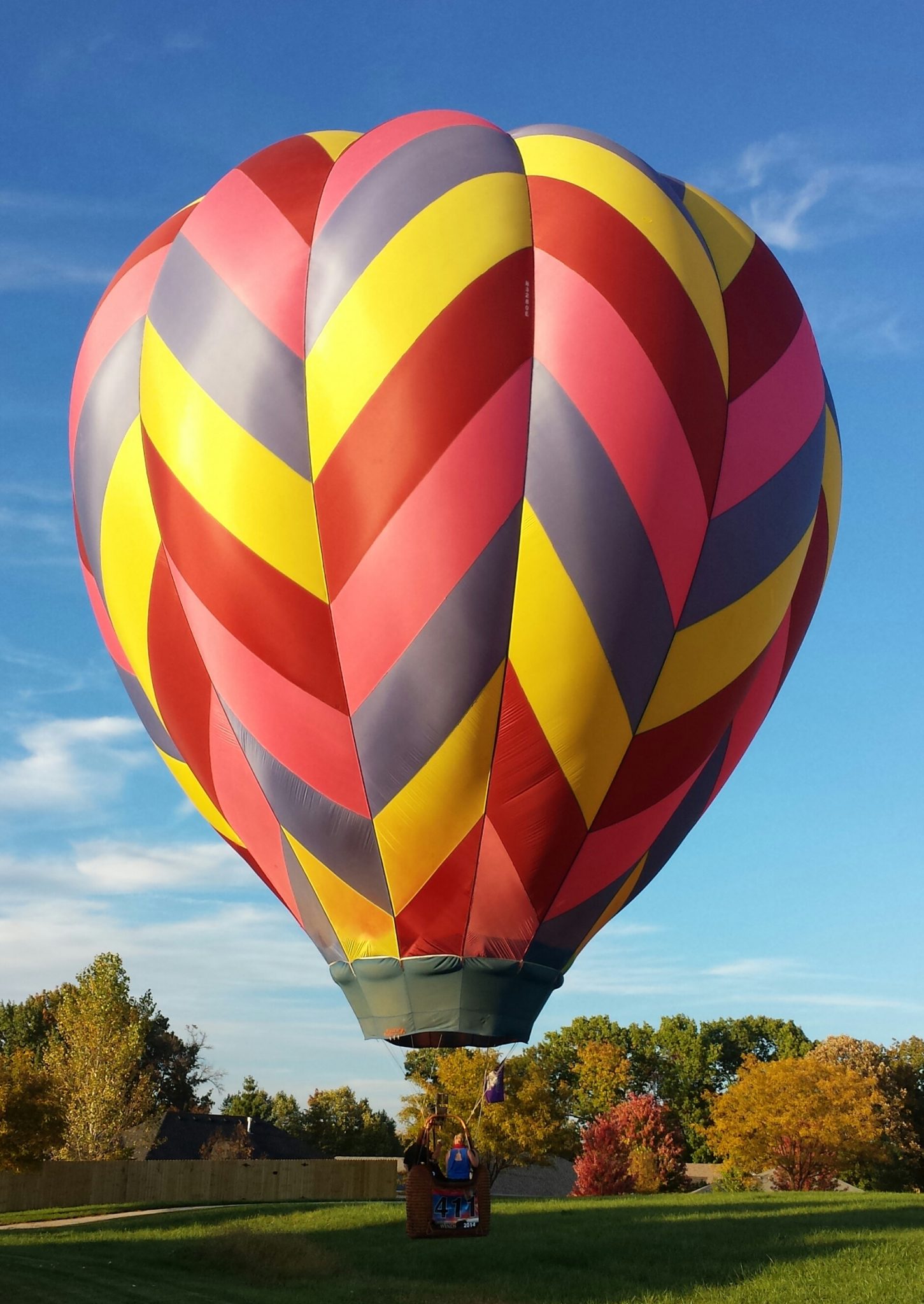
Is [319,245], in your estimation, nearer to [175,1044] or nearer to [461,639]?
[461,639]

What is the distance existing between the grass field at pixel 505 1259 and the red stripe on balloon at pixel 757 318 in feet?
31.1

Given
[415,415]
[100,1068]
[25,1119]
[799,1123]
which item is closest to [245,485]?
[415,415]

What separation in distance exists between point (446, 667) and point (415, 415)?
198 centimetres

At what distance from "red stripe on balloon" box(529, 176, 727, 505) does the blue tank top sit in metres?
5.67

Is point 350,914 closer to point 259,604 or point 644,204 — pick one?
point 259,604

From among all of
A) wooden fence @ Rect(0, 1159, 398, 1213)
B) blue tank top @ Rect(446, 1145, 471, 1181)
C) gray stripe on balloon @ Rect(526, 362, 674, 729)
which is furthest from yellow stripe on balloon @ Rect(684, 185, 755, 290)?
wooden fence @ Rect(0, 1159, 398, 1213)

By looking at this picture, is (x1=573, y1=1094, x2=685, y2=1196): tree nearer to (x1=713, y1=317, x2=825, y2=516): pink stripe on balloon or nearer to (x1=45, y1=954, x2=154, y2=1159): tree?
(x1=45, y1=954, x2=154, y2=1159): tree

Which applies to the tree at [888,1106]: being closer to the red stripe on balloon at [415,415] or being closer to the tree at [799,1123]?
the tree at [799,1123]

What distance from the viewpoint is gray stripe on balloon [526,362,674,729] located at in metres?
10.0

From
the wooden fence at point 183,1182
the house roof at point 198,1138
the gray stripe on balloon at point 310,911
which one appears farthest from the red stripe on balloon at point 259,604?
the house roof at point 198,1138

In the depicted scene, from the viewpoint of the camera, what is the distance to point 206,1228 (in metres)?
22.1

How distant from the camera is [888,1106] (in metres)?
53.8

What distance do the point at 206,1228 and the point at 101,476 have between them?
1549 cm

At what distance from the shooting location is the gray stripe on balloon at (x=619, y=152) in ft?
37.6
